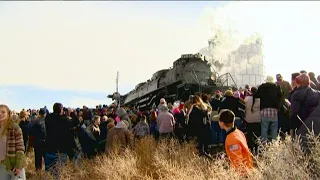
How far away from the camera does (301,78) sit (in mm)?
8336

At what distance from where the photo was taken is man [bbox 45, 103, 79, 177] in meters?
10.1

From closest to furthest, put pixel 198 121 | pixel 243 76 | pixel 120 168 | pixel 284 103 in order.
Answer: pixel 120 168, pixel 284 103, pixel 198 121, pixel 243 76

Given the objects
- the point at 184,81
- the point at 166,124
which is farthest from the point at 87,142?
the point at 184,81

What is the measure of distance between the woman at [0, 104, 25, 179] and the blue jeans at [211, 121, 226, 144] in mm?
6679

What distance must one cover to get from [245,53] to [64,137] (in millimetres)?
54249

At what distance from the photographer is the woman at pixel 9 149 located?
6879 millimetres

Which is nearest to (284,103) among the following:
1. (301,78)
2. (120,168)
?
(301,78)

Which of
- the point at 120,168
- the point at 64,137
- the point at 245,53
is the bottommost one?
the point at 120,168

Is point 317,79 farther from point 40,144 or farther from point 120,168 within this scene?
point 40,144

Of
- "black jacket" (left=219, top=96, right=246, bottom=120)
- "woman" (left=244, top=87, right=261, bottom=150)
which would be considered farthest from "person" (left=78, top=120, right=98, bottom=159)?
"woman" (left=244, top=87, right=261, bottom=150)

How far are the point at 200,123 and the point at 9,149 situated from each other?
5.39 metres

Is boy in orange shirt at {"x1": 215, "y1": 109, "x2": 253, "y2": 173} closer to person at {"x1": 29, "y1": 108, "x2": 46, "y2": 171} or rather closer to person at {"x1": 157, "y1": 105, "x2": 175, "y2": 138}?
person at {"x1": 29, "y1": 108, "x2": 46, "y2": 171}

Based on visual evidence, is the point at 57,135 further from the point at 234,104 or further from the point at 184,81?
the point at 184,81

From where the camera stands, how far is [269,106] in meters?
10.0
